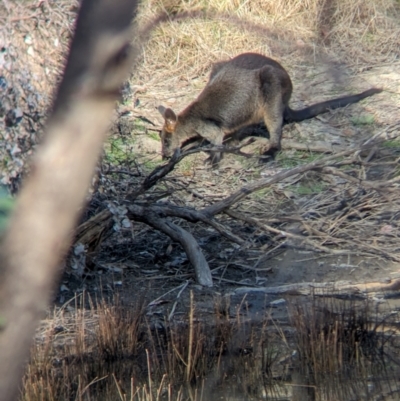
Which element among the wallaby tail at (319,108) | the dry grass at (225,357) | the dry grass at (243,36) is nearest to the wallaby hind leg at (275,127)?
the wallaby tail at (319,108)

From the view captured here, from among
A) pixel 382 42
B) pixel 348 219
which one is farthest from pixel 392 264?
pixel 382 42

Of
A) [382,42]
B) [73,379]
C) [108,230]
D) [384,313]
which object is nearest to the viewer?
[73,379]

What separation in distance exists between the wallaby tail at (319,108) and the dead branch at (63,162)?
785cm

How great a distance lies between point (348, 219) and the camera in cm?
695

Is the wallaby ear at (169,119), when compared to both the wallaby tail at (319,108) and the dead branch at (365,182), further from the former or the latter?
the dead branch at (365,182)

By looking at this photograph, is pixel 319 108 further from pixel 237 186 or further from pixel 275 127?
pixel 237 186

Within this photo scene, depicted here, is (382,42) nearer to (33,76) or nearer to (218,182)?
(218,182)

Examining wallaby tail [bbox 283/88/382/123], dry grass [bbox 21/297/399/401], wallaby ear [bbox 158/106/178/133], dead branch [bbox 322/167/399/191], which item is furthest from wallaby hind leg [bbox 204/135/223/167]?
dry grass [bbox 21/297/399/401]

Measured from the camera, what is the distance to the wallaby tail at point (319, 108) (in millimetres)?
8935

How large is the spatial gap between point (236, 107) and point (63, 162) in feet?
24.7

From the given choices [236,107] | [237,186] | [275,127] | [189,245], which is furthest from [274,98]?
[189,245]

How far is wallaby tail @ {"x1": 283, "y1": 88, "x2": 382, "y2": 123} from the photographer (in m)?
8.94

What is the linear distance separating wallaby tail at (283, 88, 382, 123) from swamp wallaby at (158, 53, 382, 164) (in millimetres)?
50

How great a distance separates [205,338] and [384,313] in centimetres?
136
